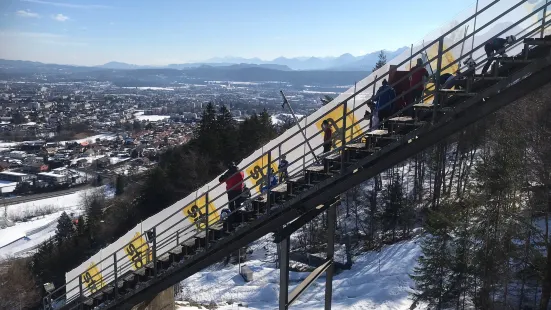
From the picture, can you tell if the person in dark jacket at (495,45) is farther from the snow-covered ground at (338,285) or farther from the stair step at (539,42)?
the snow-covered ground at (338,285)

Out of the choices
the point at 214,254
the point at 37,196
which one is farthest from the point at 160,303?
the point at 37,196

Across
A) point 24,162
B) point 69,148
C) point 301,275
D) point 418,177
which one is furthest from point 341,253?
point 69,148

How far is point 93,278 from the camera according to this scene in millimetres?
11594

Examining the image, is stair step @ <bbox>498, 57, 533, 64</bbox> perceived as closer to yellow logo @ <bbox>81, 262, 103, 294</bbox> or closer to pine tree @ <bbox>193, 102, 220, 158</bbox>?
yellow logo @ <bbox>81, 262, 103, 294</bbox>

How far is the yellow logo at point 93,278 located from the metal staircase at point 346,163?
1350mm

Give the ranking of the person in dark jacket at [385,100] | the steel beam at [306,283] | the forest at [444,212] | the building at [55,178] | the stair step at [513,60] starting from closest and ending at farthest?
the stair step at [513,60] < the person in dark jacket at [385,100] < the steel beam at [306,283] < the forest at [444,212] < the building at [55,178]

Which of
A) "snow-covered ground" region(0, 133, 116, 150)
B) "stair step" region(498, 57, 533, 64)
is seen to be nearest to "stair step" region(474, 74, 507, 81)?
"stair step" region(498, 57, 533, 64)

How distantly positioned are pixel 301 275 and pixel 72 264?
67.4ft

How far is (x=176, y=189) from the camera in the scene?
30.9 m

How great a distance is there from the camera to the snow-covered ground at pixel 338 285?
18.1 meters

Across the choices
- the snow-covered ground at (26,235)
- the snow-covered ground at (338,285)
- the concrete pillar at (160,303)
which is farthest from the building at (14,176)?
the concrete pillar at (160,303)

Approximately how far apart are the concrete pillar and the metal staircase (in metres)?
0.92

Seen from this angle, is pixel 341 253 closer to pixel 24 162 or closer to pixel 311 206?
pixel 311 206

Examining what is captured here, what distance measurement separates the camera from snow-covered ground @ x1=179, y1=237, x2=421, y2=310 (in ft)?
59.5
